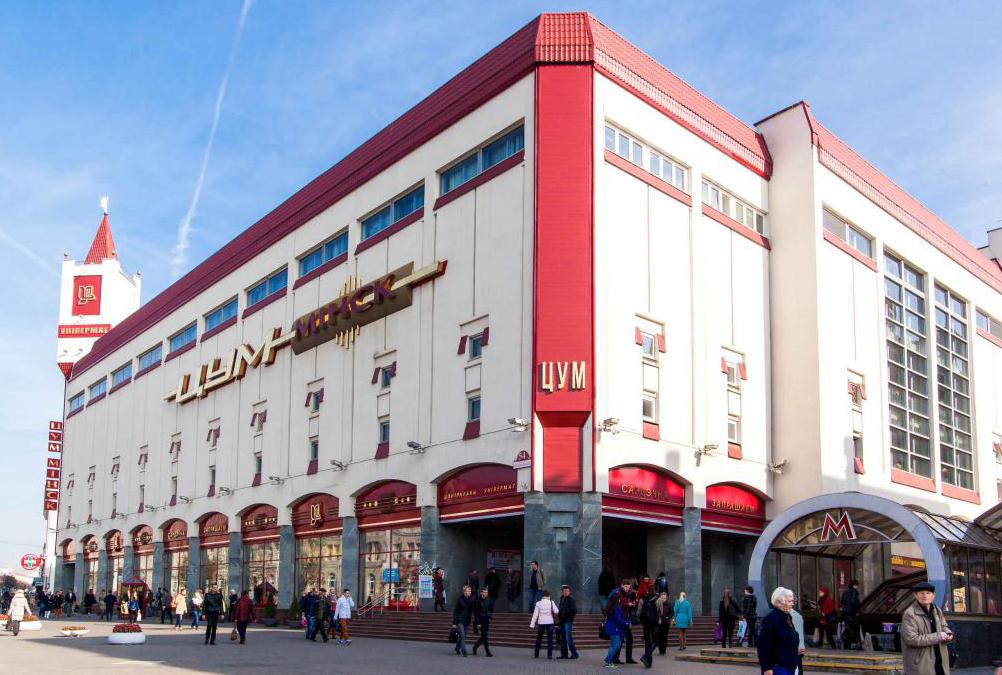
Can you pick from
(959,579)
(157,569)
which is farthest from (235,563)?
(959,579)

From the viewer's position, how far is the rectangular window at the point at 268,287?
4956 centimetres

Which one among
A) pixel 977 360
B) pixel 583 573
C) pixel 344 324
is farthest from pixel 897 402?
pixel 344 324

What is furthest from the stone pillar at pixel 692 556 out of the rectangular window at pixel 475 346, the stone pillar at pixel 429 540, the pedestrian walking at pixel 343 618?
the pedestrian walking at pixel 343 618

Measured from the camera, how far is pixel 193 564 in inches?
2132

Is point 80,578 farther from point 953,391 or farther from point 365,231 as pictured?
point 953,391

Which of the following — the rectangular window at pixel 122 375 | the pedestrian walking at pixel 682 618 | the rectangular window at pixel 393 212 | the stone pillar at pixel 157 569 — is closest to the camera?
the pedestrian walking at pixel 682 618

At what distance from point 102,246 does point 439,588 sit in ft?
215

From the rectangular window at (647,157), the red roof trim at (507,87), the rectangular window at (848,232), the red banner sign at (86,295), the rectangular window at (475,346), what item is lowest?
the rectangular window at (475,346)

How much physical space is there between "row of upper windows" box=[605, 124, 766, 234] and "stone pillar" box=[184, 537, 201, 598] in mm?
31847

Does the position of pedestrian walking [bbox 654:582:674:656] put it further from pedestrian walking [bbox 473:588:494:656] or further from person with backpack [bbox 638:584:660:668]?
pedestrian walking [bbox 473:588:494:656]

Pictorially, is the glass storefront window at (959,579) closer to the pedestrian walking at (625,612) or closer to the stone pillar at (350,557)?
the pedestrian walking at (625,612)

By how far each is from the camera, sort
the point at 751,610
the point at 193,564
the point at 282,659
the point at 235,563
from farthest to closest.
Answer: the point at 193,564, the point at 235,563, the point at 751,610, the point at 282,659

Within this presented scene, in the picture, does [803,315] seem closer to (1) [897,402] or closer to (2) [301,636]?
(1) [897,402]

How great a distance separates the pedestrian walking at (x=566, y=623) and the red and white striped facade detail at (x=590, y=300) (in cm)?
710
